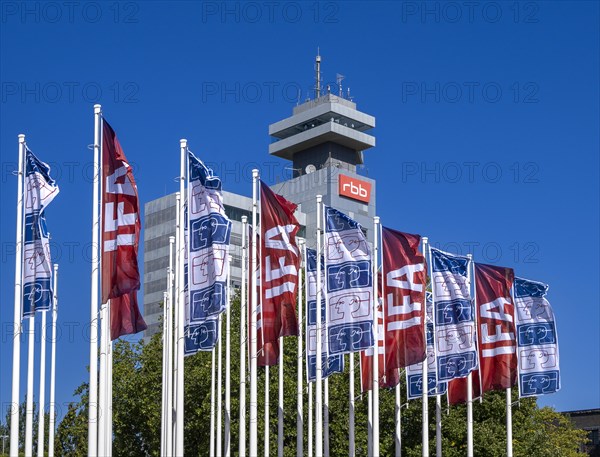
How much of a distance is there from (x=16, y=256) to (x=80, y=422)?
38.7 metres

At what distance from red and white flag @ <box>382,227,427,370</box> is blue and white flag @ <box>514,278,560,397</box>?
5294mm

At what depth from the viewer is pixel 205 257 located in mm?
34594

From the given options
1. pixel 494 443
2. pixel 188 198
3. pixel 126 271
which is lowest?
pixel 494 443

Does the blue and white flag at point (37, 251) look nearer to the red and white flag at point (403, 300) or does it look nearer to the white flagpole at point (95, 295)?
the white flagpole at point (95, 295)

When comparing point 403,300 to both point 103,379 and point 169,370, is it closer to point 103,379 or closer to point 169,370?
point 103,379

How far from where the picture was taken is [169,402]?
161 ft

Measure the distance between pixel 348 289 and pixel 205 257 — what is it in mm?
6070

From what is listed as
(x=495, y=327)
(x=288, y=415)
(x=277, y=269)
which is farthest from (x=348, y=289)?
(x=288, y=415)

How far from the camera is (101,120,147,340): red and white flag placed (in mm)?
34031

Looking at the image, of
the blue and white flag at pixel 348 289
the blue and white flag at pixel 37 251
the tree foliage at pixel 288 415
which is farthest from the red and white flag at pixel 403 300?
the tree foliage at pixel 288 415

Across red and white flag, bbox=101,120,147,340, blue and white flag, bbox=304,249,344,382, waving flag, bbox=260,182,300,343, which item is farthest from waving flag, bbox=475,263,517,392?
red and white flag, bbox=101,120,147,340

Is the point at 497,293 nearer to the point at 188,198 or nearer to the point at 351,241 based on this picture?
the point at 351,241

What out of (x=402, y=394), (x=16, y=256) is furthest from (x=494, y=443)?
(x=16, y=256)

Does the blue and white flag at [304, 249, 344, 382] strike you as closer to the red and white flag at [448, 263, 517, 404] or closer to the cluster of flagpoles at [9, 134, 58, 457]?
the red and white flag at [448, 263, 517, 404]
